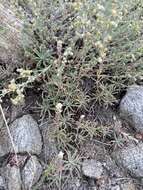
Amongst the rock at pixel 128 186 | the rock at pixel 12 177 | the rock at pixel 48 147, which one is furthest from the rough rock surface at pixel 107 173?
the rock at pixel 12 177

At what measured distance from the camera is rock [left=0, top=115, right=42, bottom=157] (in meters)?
1.93

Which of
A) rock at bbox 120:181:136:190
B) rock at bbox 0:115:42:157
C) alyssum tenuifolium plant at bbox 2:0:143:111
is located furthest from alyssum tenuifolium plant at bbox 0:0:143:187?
rock at bbox 120:181:136:190

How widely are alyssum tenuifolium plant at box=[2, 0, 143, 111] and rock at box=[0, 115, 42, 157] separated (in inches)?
5.0

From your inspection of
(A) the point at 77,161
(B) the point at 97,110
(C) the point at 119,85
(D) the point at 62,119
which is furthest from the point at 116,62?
(A) the point at 77,161

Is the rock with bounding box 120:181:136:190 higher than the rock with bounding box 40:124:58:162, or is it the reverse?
the rock with bounding box 40:124:58:162

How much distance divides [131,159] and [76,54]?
64 cm

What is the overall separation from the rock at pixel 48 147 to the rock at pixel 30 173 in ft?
0.28

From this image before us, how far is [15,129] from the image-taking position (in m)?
1.97

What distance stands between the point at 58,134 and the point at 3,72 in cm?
46

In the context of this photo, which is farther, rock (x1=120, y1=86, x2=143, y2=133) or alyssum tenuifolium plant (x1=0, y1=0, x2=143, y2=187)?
rock (x1=120, y1=86, x2=143, y2=133)

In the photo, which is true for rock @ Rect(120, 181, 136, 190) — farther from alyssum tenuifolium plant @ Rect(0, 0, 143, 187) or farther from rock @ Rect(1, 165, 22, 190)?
rock @ Rect(1, 165, 22, 190)

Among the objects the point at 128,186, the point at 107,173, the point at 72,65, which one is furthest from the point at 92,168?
the point at 72,65

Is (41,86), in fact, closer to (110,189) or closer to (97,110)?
(97,110)

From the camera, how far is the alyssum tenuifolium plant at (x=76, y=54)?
6.22 feet
